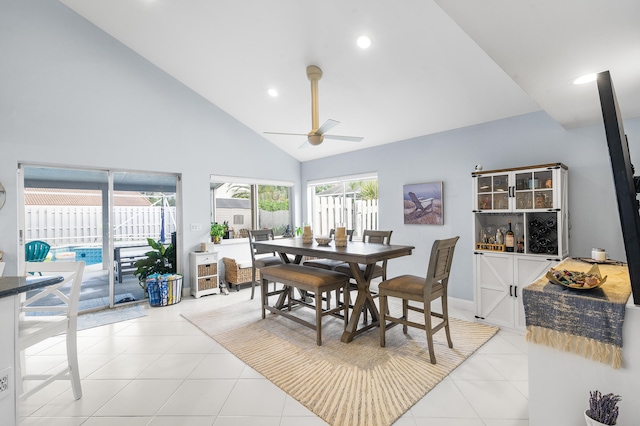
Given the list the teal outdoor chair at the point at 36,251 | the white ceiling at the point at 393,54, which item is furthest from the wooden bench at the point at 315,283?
the teal outdoor chair at the point at 36,251

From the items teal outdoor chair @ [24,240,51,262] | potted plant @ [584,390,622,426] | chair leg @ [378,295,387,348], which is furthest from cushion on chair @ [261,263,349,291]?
teal outdoor chair @ [24,240,51,262]

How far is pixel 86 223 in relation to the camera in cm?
419

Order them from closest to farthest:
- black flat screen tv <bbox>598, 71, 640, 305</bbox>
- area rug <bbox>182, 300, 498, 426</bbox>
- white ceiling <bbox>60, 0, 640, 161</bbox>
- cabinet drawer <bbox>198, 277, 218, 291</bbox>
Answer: black flat screen tv <bbox>598, 71, 640, 305</bbox>
white ceiling <bbox>60, 0, 640, 161</bbox>
area rug <bbox>182, 300, 498, 426</bbox>
cabinet drawer <bbox>198, 277, 218, 291</bbox>

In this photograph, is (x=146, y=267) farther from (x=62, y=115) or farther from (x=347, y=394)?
(x=347, y=394)

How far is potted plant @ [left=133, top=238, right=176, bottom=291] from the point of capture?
4.67 metres

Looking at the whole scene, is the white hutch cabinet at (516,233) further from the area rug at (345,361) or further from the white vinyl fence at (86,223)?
the white vinyl fence at (86,223)

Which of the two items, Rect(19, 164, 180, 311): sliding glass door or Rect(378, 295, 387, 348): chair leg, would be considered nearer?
Rect(378, 295, 387, 348): chair leg

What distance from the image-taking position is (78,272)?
2.10 m

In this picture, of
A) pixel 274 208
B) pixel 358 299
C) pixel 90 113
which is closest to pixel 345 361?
pixel 358 299

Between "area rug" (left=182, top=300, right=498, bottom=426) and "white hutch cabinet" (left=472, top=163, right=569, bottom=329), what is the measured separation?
324 mm

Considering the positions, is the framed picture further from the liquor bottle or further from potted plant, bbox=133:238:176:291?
potted plant, bbox=133:238:176:291

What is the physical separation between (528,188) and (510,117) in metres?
0.98

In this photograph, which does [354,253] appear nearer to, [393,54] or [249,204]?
[393,54]

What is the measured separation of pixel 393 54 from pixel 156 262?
4.53 m
